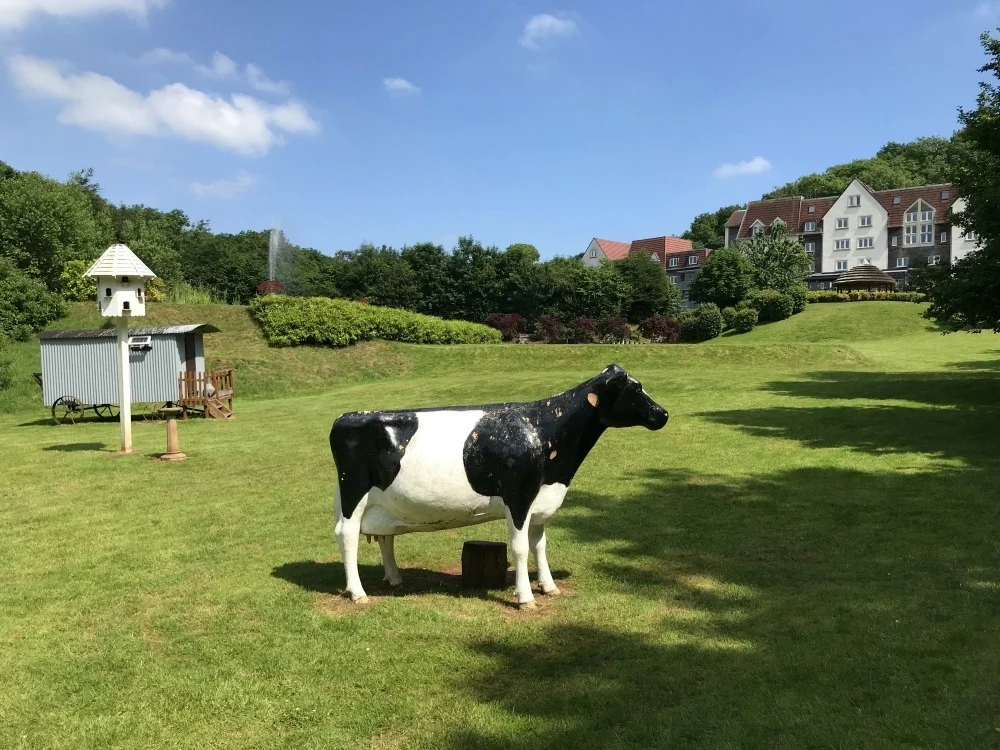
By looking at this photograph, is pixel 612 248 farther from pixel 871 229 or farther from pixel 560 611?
pixel 560 611

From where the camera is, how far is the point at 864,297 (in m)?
48.2

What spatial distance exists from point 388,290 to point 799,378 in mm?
34894

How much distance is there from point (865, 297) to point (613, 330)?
17.6 metres

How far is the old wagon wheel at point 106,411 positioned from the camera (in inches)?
904

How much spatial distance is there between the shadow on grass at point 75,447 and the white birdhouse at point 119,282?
302 centimetres

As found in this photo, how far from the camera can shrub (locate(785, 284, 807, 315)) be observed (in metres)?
47.2

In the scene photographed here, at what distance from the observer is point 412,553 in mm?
8172

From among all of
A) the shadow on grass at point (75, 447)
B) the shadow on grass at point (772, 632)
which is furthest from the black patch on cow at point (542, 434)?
the shadow on grass at point (75, 447)

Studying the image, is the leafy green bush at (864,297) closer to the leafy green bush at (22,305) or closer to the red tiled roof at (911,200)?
the red tiled roof at (911,200)

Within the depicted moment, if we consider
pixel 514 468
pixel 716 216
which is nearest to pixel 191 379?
pixel 514 468

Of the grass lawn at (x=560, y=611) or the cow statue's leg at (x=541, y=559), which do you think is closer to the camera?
the grass lawn at (x=560, y=611)

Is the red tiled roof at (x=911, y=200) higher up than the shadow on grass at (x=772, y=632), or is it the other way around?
the red tiled roof at (x=911, y=200)

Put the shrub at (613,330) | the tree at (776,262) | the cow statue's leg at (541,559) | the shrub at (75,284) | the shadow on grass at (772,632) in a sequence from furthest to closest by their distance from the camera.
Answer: the tree at (776,262) < the shrub at (613,330) < the shrub at (75,284) < the cow statue's leg at (541,559) < the shadow on grass at (772,632)

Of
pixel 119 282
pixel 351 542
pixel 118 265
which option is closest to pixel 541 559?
pixel 351 542
